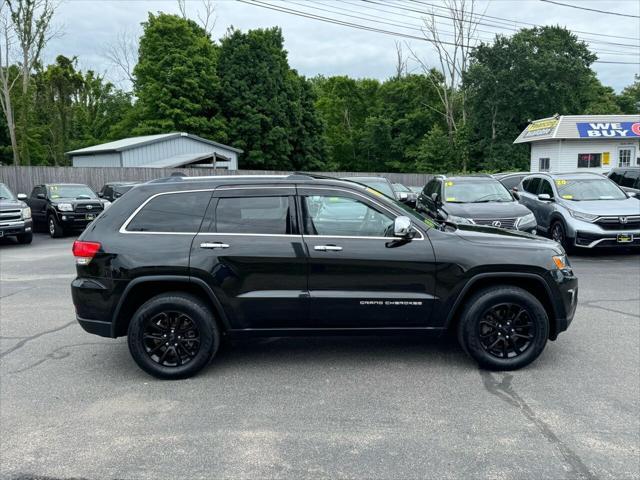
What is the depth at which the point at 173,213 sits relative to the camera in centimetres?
473

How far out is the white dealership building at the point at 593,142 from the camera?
90.7ft

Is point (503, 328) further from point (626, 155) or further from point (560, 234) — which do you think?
point (626, 155)

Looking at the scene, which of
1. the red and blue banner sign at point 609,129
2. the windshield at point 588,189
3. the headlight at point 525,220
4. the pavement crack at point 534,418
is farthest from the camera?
the red and blue banner sign at point 609,129

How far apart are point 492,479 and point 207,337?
101 inches

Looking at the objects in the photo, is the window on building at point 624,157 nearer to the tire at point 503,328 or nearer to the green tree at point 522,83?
the green tree at point 522,83

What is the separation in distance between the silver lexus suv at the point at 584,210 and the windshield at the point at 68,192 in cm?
1375

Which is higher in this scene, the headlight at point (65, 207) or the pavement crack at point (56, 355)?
the headlight at point (65, 207)

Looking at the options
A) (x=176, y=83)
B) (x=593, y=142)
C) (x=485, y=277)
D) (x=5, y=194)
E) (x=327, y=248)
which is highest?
(x=176, y=83)

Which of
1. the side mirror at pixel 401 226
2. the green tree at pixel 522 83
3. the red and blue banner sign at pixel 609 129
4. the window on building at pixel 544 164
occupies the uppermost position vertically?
the green tree at pixel 522 83

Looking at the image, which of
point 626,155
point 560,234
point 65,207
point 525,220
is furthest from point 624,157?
point 65,207

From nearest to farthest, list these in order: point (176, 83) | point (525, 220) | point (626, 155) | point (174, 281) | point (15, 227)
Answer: point (174, 281), point (525, 220), point (15, 227), point (626, 155), point (176, 83)

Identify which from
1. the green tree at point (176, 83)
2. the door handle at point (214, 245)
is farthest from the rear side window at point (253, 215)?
the green tree at point (176, 83)

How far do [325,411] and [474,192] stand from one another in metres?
8.86

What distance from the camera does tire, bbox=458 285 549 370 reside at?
4.66 metres
